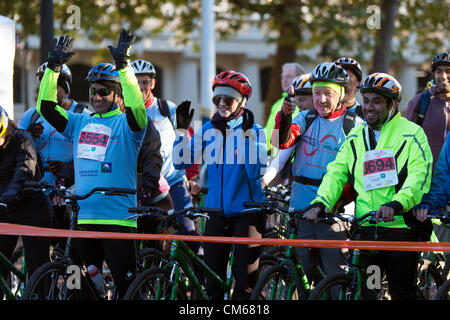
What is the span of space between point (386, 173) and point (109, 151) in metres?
2.00

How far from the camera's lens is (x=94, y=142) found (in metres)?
6.34

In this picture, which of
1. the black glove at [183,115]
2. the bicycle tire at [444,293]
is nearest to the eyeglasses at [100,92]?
the black glove at [183,115]

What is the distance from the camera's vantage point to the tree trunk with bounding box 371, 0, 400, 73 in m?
18.6

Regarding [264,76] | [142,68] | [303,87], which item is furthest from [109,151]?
[264,76]

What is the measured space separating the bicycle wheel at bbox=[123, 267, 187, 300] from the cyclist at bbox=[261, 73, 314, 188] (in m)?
1.62

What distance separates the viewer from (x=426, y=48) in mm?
24312

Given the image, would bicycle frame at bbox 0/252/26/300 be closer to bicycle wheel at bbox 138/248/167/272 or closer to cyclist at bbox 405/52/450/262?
bicycle wheel at bbox 138/248/167/272

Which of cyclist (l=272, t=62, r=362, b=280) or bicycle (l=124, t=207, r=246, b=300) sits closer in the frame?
bicycle (l=124, t=207, r=246, b=300)

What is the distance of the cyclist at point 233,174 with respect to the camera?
627cm

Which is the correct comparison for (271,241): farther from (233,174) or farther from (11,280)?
(11,280)

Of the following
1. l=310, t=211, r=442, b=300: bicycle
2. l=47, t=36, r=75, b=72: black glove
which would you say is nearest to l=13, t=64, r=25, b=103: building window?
l=47, t=36, r=75, b=72: black glove

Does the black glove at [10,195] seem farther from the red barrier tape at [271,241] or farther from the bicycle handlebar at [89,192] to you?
the red barrier tape at [271,241]
